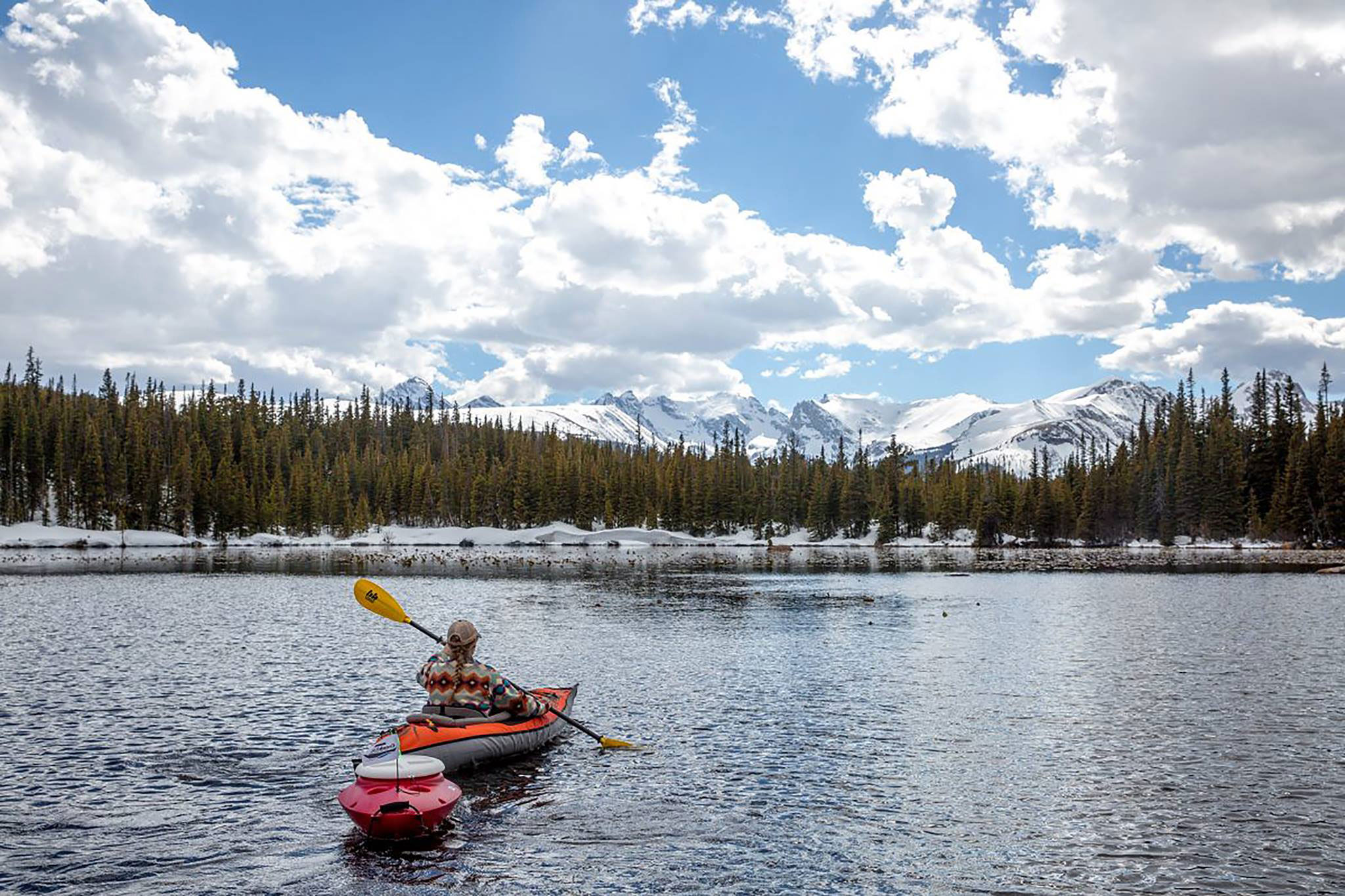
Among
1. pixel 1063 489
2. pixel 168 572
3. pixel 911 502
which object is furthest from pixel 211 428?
pixel 1063 489

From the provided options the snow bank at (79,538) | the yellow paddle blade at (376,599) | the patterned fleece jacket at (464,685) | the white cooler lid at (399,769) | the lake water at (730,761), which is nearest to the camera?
the lake water at (730,761)

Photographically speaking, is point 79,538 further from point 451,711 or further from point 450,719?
point 450,719

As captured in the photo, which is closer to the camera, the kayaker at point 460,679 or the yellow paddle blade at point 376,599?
the kayaker at point 460,679

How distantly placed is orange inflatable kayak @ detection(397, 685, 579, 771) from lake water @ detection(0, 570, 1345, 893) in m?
0.56

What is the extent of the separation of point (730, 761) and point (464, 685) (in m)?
5.99

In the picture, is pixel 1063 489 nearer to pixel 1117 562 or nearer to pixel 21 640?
pixel 1117 562

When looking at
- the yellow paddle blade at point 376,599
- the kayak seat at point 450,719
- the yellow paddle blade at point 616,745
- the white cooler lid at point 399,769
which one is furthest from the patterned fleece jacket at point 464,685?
the white cooler lid at point 399,769

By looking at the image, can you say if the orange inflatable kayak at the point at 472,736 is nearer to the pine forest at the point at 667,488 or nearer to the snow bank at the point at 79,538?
the pine forest at the point at 667,488

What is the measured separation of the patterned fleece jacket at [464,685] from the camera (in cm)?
2120

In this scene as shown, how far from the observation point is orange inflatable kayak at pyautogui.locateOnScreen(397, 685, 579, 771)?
1938cm

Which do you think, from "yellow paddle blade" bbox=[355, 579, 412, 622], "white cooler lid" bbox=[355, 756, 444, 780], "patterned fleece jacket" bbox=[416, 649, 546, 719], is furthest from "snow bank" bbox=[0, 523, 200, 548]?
"white cooler lid" bbox=[355, 756, 444, 780]

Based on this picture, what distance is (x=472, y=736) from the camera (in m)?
20.2

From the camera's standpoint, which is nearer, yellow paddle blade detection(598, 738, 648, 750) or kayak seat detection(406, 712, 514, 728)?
kayak seat detection(406, 712, 514, 728)

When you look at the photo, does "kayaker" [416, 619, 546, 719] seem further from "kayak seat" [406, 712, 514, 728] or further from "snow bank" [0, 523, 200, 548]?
"snow bank" [0, 523, 200, 548]
